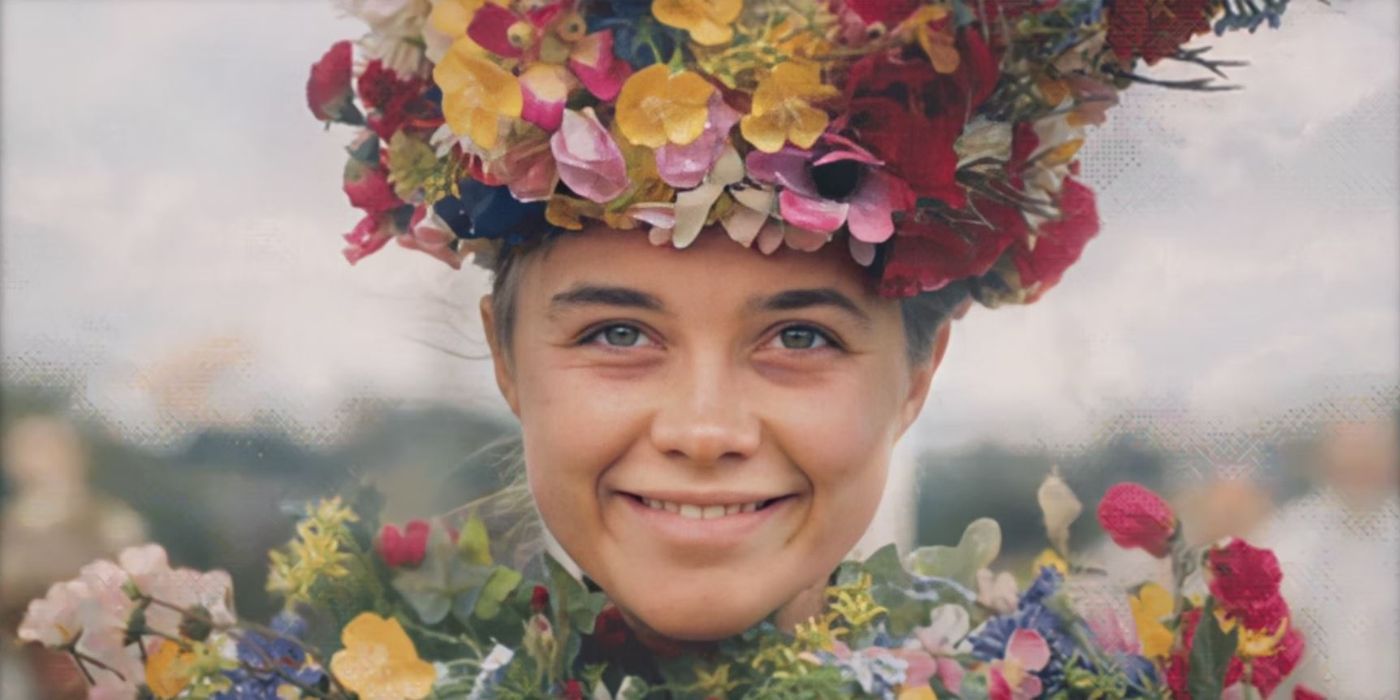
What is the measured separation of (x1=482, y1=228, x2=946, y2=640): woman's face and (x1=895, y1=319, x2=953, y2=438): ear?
0.07 meters

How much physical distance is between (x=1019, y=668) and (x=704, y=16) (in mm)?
702

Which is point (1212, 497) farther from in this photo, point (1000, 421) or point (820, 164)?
point (820, 164)

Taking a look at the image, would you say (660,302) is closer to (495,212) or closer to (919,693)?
(495,212)

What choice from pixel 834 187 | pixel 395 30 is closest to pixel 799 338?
pixel 834 187

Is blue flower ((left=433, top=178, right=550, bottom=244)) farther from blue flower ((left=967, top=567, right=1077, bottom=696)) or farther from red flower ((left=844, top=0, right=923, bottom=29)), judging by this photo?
blue flower ((left=967, top=567, right=1077, bottom=696))

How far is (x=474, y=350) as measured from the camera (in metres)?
1.58

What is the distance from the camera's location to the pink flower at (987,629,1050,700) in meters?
1.53

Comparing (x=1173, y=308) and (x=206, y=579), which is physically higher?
(x=1173, y=308)

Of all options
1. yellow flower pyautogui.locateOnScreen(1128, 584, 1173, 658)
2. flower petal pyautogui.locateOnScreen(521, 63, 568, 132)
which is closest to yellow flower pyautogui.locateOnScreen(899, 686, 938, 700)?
yellow flower pyautogui.locateOnScreen(1128, 584, 1173, 658)

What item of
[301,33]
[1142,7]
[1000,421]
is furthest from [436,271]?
[1142,7]

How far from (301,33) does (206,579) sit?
56 centimetres

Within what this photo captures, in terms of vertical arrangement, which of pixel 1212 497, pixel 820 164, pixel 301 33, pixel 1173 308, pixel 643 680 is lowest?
pixel 643 680

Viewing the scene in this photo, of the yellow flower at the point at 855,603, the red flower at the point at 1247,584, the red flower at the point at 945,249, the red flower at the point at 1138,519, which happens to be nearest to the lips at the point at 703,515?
the yellow flower at the point at 855,603

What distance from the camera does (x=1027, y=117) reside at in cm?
145
